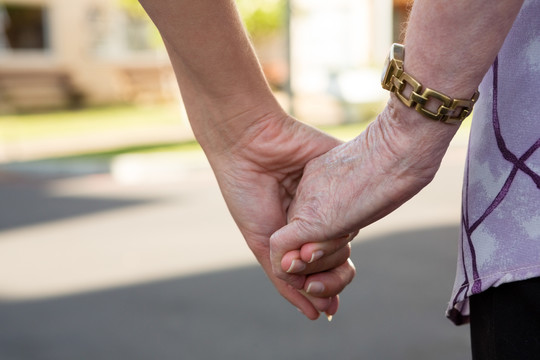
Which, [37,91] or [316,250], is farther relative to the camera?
[37,91]

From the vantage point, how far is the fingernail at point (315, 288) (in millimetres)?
1283

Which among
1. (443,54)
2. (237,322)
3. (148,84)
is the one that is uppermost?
(443,54)

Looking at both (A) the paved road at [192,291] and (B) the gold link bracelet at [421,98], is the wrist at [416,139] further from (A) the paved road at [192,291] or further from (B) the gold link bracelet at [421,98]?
(A) the paved road at [192,291]

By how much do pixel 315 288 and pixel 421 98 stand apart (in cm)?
43

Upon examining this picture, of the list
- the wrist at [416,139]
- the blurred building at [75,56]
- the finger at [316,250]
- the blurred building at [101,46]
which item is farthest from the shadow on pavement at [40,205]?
the blurred building at [75,56]

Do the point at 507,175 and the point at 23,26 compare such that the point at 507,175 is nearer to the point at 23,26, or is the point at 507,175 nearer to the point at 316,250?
the point at 316,250

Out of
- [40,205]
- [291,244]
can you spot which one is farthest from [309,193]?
[40,205]

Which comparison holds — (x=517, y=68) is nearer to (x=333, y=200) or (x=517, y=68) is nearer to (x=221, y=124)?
(x=333, y=200)

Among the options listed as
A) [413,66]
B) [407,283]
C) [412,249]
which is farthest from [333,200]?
[412,249]

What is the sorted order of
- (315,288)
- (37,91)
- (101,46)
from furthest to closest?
(101,46) < (37,91) < (315,288)

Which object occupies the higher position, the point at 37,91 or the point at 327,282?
the point at 327,282

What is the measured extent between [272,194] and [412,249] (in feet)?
14.3

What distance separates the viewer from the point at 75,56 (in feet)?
76.3

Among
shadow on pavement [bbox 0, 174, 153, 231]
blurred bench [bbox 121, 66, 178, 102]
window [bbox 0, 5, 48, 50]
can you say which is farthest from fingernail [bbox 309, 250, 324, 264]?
blurred bench [bbox 121, 66, 178, 102]
